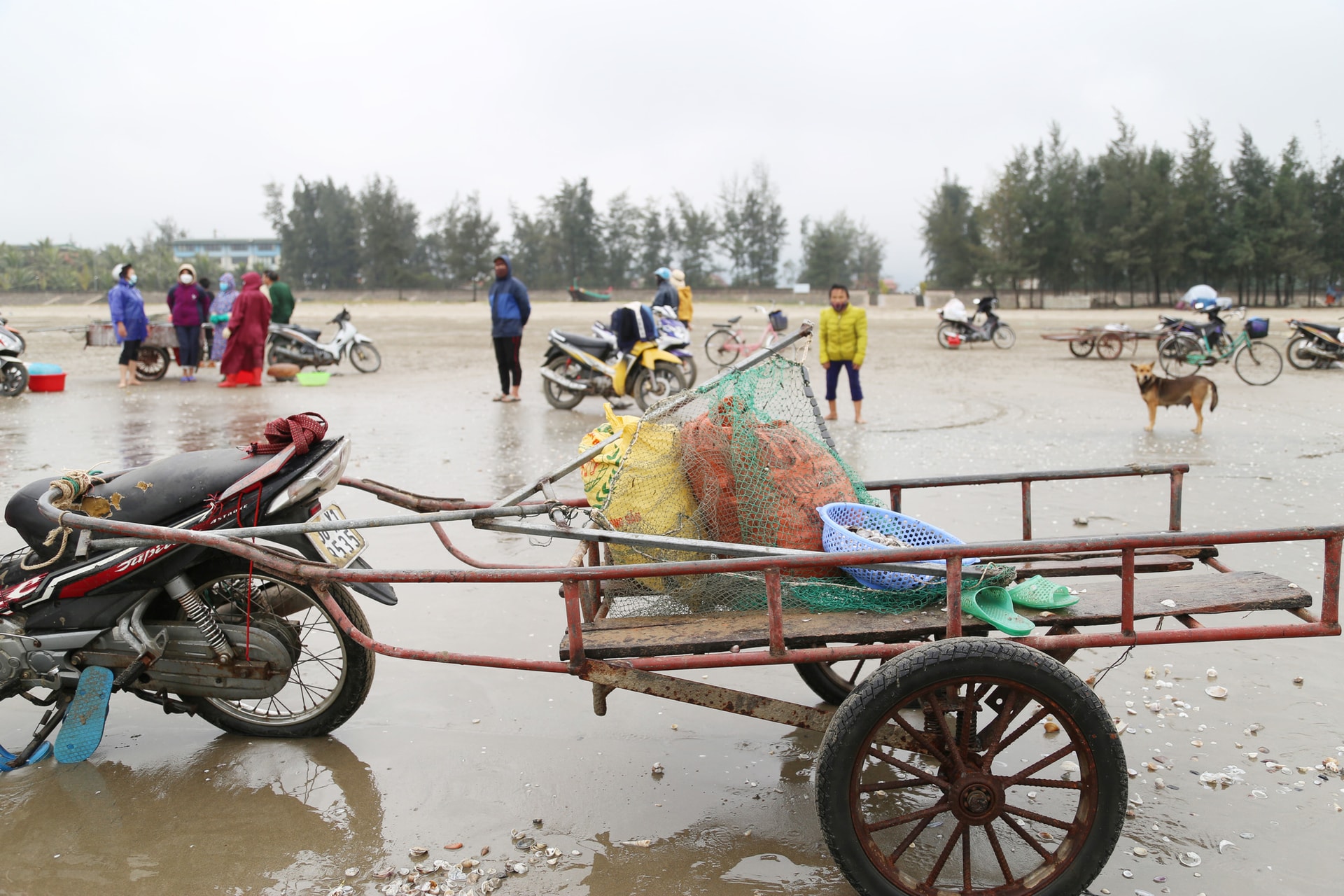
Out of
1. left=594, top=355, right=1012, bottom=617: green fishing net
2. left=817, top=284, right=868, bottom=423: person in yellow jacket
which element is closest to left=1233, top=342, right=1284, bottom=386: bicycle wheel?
left=817, top=284, right=868, bottom=423: person in yellow jacket

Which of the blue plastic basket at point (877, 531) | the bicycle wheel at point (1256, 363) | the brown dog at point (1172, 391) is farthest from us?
the bicycle wheel at point (1256, 363)

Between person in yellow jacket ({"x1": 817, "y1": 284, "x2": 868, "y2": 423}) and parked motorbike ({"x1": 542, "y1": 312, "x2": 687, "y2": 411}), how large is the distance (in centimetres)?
191

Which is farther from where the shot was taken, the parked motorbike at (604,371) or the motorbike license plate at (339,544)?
the parked motorbike at (604,371)

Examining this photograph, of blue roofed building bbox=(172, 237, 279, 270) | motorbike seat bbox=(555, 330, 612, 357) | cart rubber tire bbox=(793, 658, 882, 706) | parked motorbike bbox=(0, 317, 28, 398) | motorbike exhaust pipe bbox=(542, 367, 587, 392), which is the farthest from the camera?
blue roofed building bbox=(172, 237, 279, 270)

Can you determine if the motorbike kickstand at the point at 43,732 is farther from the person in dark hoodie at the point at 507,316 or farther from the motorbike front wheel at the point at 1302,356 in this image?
the motorbike front wheel at the point at 1302,356

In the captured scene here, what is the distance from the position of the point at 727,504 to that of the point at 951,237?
58.4m

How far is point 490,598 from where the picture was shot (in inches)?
199

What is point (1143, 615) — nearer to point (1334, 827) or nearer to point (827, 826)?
point (1334, 827)

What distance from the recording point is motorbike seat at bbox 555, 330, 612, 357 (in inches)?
483

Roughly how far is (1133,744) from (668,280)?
41.4ft

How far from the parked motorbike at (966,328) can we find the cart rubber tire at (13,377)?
1847 cm

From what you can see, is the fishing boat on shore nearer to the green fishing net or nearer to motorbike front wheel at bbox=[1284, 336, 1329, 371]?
motorbike front wheel at bbox=[1284, 336, 1329, 371]

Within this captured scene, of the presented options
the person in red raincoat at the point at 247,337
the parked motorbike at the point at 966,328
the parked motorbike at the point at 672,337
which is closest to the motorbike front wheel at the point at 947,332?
the parked motorbike at the point at 966,328

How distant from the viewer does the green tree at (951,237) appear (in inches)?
2210
